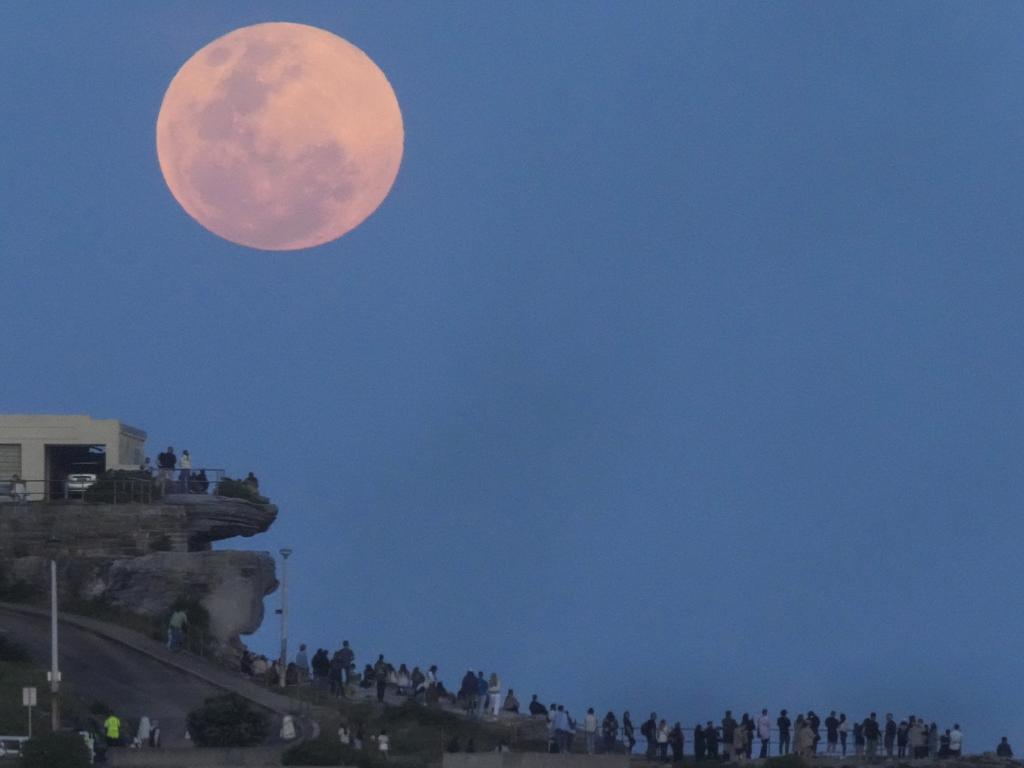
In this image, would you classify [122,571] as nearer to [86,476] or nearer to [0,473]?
[86,476]

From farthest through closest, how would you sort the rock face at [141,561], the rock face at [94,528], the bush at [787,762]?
the rock face at [94,528] < the rock face at [141,561] < the bush at [787,762]

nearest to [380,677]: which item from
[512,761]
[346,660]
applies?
[346,660]

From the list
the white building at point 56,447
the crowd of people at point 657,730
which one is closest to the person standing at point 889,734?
the crowd of people at point 657,730

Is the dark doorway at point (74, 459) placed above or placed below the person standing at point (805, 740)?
above

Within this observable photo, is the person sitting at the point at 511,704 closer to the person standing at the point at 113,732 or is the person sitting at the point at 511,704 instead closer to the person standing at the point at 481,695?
the person standing at the point at 481,695

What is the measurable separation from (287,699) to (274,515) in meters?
14.7

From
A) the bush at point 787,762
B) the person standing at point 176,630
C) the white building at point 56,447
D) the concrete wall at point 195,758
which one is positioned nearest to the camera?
the concrete wall at point 195,758

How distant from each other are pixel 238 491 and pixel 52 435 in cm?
1077

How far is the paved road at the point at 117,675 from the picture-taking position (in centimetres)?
5712

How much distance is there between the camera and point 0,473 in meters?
80.2

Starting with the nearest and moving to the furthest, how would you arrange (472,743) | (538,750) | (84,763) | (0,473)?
(84,763) → (472,743) → (538,750) → (0,473)

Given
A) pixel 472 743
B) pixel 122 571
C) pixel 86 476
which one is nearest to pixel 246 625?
pixel 122 571

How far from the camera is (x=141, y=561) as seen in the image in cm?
6750

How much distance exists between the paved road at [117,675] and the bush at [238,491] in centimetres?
1033
